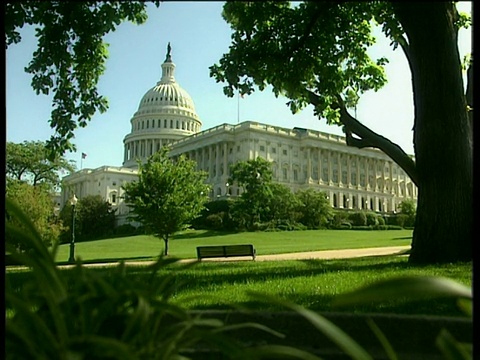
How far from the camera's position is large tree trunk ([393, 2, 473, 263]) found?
7426 mm

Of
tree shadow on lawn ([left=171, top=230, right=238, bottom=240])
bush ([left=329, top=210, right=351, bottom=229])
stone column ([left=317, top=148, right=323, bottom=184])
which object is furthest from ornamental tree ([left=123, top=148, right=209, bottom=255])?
stone column ([left=317, top=148, right=323, bottom=184])

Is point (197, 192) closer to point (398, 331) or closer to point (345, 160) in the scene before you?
point (398, 331)

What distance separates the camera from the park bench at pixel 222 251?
52.5 feet

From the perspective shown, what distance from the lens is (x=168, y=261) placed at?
5.18ft

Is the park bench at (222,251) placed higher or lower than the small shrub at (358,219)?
lower

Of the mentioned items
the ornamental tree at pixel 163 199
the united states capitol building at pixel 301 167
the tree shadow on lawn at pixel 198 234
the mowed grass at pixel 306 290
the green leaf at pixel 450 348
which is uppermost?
the united states capitol building at pixel 301 167

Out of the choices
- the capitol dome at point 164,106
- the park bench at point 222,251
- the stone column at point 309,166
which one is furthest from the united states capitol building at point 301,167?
the capitol dome at point 164,106

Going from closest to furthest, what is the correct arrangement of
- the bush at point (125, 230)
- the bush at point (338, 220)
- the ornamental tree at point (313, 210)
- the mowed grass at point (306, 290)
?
the mowed grass at point (306, 290) < the bush at point (125, 230) < the ornamental tree at point (313, 210) < the bush at point (338, 220)

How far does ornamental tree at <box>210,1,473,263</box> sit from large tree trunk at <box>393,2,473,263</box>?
0.05 ft

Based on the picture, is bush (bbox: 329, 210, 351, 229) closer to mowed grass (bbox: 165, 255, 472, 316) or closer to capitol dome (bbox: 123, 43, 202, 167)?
capitol dome (bbox: 123, 43, 202, 167)

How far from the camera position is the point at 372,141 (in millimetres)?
11258

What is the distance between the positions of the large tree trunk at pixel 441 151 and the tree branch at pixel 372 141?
2393 mm

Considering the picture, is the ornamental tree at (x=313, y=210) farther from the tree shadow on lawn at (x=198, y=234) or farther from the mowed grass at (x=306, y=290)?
the mowed grass at (x=306, y=290)

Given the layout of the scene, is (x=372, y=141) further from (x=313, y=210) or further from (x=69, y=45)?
(x=313, y=210)
